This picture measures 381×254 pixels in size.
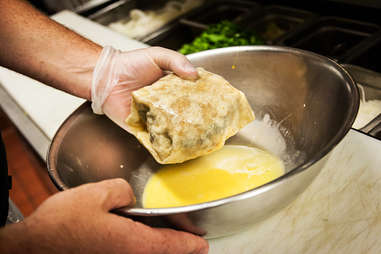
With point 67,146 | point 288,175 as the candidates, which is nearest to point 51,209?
point 67,146

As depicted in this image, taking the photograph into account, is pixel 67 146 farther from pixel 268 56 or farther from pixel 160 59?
pixel 268 56

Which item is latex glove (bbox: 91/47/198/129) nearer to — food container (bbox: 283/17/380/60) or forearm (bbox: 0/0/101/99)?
forearm (bbox: 0/0/101/99)

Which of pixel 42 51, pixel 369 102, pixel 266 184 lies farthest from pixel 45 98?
pixel 369 102

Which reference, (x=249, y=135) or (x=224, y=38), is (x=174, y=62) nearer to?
(x=249, y=135)

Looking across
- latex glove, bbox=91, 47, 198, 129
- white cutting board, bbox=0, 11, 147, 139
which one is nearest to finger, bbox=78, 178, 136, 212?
latex glove, bbox=91, 47, 198, 129

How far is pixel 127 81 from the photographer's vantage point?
1.13 m

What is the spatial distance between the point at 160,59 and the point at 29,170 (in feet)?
7.68

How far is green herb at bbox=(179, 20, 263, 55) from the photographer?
199 centimetres

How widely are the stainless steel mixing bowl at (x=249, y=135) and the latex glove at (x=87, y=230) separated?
0.03 meters

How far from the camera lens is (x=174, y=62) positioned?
3.37ft

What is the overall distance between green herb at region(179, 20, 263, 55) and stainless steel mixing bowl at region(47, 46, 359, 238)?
0.84 meters

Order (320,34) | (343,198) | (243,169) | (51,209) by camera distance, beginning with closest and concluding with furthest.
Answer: (51,209) < (343,198) < (243,169) < (320,34)

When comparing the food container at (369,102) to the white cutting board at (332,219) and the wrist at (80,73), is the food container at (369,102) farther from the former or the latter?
the wrist at (80,73)

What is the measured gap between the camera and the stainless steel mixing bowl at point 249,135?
74 cm
